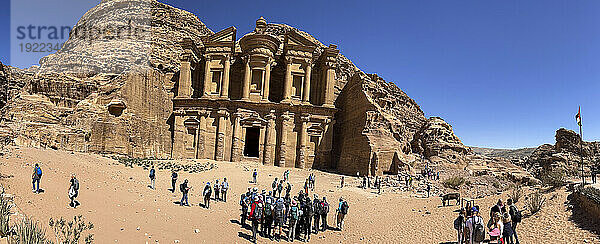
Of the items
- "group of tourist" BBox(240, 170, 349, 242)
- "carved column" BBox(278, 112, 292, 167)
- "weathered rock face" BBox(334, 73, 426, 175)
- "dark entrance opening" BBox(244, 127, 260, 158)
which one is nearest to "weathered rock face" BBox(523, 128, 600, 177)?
"weathered rock face" BBox(334, 73, 426, 175)

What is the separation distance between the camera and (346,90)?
37.0 metres

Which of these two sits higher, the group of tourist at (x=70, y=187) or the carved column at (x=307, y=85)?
the carved column at (x=307, y=85)

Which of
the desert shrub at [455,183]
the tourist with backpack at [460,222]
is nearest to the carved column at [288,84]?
the desert shrub at [455,183]

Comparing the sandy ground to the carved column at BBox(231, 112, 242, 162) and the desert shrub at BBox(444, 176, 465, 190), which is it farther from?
the carved column at BBox(231, 112, 242, 162)

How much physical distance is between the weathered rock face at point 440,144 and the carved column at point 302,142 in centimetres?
1258

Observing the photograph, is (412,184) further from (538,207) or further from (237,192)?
(237,192)

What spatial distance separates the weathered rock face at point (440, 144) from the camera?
3058 centimetres

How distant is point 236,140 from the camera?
3362cm

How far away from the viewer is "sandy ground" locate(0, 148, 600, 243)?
31.7 feet

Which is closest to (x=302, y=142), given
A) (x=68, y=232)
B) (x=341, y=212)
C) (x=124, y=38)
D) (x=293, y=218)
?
(x=341, y=212)

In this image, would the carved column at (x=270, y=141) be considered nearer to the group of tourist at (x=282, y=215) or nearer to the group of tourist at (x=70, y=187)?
the group of tourist at (x=282, y=215)

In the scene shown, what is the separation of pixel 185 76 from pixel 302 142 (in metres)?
15.8

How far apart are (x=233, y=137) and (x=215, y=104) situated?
4420 millimetres

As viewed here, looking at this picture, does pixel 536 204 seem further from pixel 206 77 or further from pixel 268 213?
pixel 206 77
